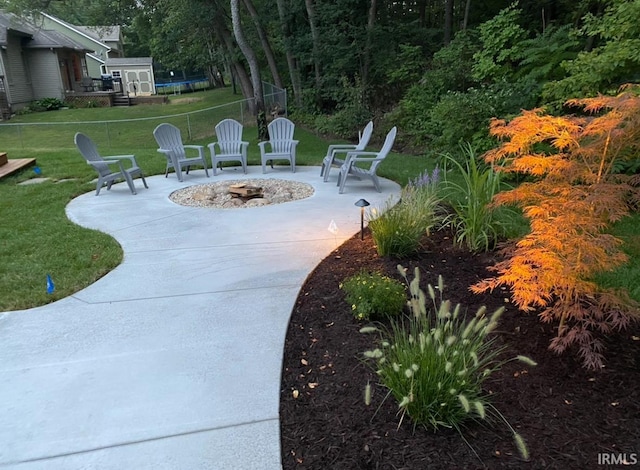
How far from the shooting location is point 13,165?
8.31 meters

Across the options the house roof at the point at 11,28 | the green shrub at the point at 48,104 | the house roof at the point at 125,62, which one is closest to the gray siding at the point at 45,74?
the green shrub at the point at 48,104

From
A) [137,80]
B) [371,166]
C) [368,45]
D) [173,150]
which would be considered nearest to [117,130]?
[173,150]

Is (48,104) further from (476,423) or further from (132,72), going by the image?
(476,423)

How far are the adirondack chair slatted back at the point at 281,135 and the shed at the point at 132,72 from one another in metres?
30.1

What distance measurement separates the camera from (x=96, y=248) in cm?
439

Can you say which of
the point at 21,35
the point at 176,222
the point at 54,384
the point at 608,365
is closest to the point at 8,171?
the point at 176,222

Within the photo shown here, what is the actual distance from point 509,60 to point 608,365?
7756 millimetres

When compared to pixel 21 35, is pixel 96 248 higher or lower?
→ lower

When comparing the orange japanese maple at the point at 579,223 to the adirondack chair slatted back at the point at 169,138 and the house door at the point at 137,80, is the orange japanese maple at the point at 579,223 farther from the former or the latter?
the house door at the point at 137,80

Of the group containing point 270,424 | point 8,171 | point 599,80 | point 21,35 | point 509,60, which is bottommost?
point 270,424

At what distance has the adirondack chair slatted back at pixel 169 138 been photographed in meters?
7.62

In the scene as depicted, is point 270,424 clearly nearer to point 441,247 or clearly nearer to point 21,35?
point 441,247

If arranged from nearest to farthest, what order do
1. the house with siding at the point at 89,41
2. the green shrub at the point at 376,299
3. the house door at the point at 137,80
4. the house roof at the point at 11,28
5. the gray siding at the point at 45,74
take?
the green shrub at the point at 376,299
the house roof at the point at 11,28
the gray siding at the point at 45,74
the house with siding at the point at 89,41
the house door at the point at 137,80

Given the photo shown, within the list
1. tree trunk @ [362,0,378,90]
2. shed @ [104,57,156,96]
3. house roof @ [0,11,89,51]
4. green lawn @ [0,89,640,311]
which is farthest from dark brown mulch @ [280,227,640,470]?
shed @ [104,57,156,96]
